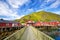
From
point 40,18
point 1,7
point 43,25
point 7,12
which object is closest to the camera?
point 1,7

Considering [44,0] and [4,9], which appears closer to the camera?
[44,0]

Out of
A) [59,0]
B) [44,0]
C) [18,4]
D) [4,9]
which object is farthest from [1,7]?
[59,0]

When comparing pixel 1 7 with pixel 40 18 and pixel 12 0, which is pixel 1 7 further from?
pixel 40 18

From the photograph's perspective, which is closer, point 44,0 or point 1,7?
point 44,0

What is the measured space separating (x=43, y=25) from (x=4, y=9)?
26.4 meters

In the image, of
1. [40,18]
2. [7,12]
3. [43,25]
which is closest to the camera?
[7,12]

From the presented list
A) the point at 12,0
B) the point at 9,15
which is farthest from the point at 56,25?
the point at 12,0

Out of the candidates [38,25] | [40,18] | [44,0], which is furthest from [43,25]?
[44,0]

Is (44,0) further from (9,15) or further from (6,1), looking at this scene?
(9,15)

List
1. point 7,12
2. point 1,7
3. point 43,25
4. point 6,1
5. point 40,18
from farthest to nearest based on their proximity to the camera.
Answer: point 43,25 → point 40,18 → point 7,12 → point 1,7 → point 6,1

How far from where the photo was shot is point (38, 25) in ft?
128

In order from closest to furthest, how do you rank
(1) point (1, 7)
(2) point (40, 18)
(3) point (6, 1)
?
1. (3) point (6, 1)
2. (1) point (1, 7)
3. (2) point (40, 18)

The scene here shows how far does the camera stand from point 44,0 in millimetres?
11641

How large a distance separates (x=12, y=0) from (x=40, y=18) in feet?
79.1
